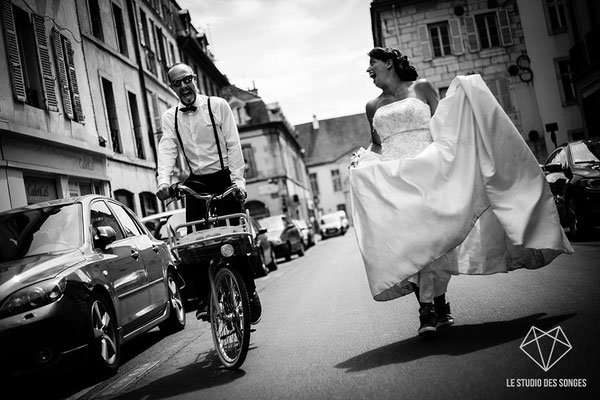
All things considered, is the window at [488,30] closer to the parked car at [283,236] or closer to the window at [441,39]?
the window at [441,39]

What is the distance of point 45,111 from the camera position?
16.1m

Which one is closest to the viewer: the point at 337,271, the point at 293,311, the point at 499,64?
the point at 293,311

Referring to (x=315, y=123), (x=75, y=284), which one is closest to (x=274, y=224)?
(x=75, y=284)

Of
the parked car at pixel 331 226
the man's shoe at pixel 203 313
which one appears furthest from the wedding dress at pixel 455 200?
the parked car at pixel 331 226

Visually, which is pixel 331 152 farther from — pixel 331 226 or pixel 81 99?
pixel 81 99

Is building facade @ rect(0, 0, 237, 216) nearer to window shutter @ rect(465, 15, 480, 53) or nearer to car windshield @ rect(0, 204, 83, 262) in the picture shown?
car windshield @ rect(0, 204, 83, 262)

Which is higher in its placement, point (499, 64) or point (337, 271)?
point (499, 64)

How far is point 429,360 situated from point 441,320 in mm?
1005

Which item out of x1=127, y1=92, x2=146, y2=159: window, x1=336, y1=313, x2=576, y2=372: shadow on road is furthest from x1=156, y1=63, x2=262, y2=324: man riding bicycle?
x1=127, y1=92, x2=146, y2=159: window

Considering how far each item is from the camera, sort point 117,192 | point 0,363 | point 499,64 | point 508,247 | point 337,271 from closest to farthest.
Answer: point 0,363, point 508,247, point 337,271, point 117,192, point 499,64

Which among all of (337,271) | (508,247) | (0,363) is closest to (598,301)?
(508,247)

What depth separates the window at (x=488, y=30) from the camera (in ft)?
124

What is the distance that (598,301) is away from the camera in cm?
533

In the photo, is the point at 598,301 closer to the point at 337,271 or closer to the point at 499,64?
the point at 337,271
